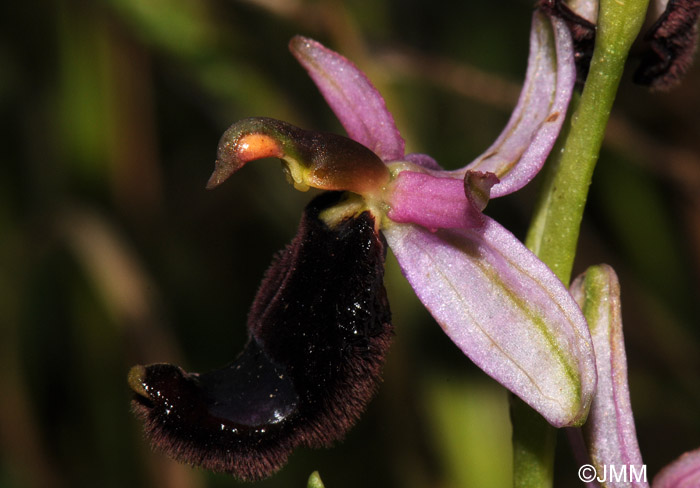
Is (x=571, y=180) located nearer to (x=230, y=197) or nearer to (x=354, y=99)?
(x=354, y=99)

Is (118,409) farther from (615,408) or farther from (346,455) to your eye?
(615,408)

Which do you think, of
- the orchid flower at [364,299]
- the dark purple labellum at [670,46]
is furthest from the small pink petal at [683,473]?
the dark purple labellum at [670,46]

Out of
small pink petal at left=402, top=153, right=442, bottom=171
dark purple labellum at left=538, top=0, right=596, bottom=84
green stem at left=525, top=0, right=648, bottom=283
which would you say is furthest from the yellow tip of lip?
dark purple labellum at left=538, top=0, right=596, bottom=84

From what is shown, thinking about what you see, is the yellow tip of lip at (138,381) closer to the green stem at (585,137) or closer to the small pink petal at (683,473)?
the green stem at (585,137)

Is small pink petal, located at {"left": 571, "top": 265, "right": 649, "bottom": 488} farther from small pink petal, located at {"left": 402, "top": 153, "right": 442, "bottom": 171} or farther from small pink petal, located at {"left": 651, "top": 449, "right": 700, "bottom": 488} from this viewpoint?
small pink petal, located at {"left": 402, "top": 153, "right": 442, "bottom": 171}

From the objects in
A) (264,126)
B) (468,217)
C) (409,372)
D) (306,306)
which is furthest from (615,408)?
(409,372)

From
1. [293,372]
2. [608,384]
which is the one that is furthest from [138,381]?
[608,384]
